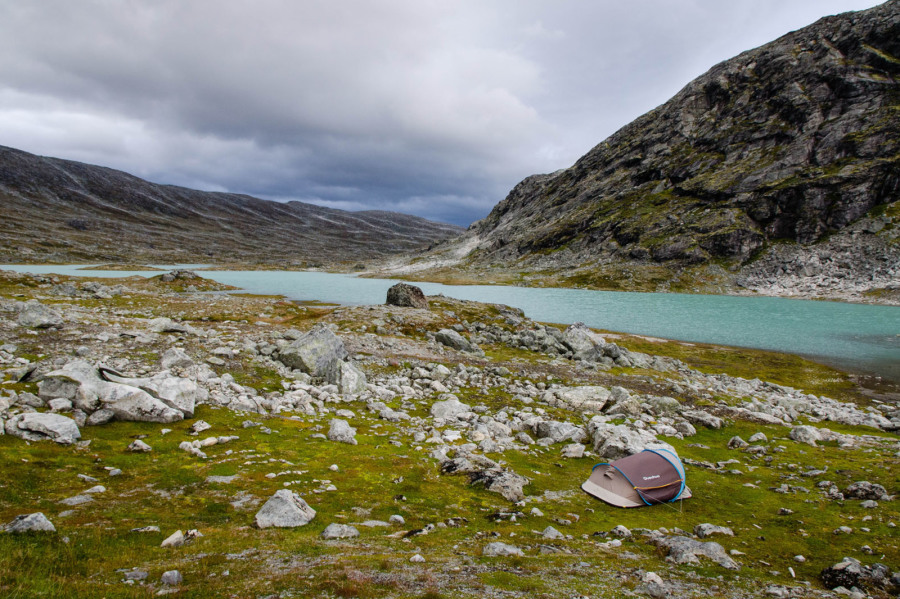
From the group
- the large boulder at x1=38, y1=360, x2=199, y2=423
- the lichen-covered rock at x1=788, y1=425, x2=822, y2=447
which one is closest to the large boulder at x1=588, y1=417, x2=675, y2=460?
the lichen-covered rock at x1=788, y1=425, x2=822, y2=447

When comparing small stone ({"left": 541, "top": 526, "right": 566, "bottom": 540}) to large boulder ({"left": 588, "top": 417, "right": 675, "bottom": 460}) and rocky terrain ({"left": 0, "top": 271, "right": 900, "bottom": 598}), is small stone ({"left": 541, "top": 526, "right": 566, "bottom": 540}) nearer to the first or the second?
rocky terrain ({"left": 0, "top": 271, "right": 900, "bottom": 598})

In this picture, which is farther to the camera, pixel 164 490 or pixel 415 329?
pixel 415 329

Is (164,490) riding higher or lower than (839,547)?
higher

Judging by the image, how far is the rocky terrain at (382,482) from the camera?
7.66m

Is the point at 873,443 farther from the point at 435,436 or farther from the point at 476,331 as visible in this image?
the point at 476,331

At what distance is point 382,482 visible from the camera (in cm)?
1297

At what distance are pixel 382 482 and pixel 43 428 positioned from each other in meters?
10.0

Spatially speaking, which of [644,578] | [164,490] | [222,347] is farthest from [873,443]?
[222,347]

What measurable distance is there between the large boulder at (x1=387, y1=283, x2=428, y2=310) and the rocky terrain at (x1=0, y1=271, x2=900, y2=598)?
32.7m

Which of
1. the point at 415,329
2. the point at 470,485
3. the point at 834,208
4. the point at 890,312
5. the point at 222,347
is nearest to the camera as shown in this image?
the point at 470,485

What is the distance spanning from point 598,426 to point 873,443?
14.3 m

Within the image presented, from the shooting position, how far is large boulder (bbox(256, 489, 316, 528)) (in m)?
9.62

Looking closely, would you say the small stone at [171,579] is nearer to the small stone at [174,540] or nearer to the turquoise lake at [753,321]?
the small stone at [174,540]

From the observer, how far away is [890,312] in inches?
3846
